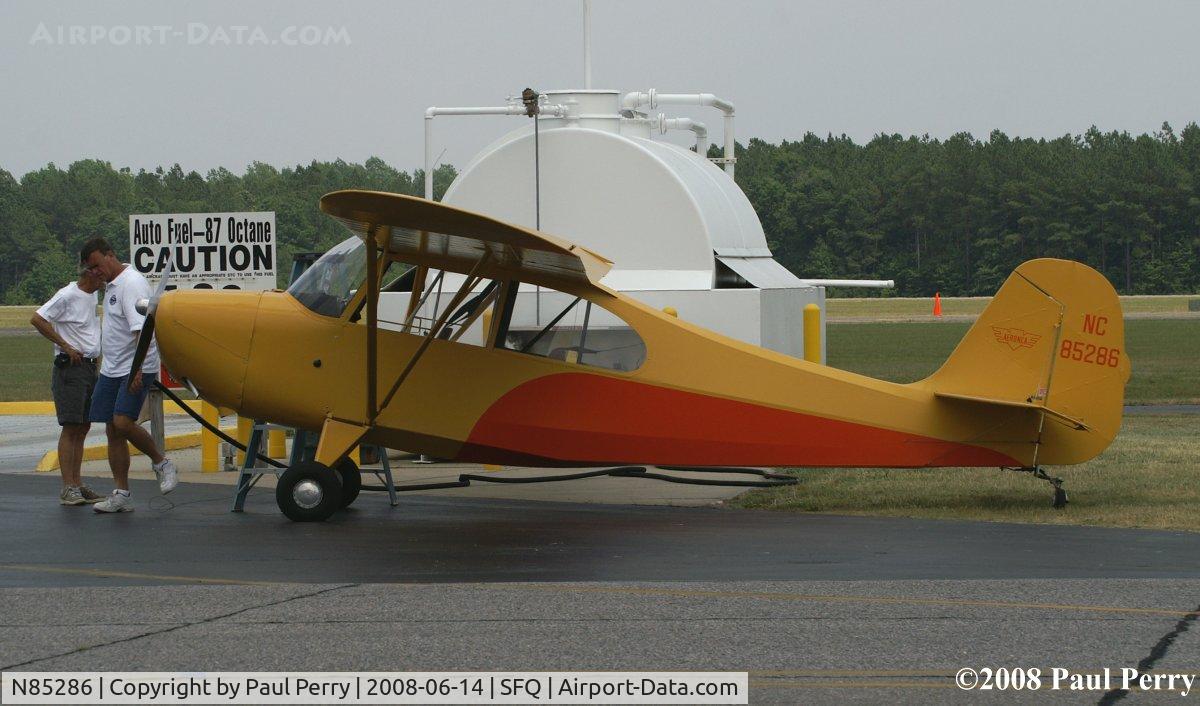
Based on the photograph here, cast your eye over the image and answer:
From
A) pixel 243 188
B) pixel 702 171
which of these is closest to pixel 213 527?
pixel 702 171

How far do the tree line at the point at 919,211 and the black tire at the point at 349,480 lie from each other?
76227mm

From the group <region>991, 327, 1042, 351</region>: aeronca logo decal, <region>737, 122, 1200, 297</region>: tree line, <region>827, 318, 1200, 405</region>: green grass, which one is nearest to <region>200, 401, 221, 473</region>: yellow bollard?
<region>991, 327, 1042, 351</region>: aeronca logo decal

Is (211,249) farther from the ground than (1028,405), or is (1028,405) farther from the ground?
(211,249)

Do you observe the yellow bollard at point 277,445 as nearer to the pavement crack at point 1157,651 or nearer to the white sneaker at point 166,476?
the white sneaker at point 166,476

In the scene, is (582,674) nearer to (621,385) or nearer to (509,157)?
(621,385)

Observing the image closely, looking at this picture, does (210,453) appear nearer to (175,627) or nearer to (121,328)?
(121,328)

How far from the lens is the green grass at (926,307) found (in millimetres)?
67188

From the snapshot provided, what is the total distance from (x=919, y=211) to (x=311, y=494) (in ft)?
304

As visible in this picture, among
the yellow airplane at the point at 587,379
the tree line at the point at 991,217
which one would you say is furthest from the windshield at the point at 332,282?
the tree line at the point at 991,217

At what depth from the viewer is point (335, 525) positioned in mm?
9820

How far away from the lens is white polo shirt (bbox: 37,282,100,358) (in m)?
10.9

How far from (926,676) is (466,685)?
1.82 metres

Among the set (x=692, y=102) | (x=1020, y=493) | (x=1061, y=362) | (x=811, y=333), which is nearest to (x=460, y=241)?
(x=1061, y=362)

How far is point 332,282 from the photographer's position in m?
10.2
